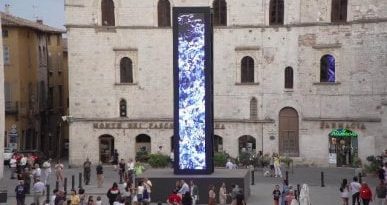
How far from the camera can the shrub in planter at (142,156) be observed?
190 feet

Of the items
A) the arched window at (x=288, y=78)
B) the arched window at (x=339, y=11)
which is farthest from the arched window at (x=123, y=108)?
the arched window at (x=339, y=11)

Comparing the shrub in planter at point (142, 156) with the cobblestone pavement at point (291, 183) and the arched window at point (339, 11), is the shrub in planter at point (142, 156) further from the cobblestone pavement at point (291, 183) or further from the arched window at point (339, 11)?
the arched window at point (339, 11)

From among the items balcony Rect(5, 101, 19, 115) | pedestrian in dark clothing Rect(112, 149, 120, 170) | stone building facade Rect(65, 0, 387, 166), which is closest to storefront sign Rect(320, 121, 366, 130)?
stone building facade Rect(65, 0, 387, 166)

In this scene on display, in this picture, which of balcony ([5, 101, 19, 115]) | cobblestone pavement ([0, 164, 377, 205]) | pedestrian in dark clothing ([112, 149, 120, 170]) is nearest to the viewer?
cobblestone pavement ([0, 164, 377, 205])

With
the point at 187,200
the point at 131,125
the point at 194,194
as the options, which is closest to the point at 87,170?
the point at 194,194

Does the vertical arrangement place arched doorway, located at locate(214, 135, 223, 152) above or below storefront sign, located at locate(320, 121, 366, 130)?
below

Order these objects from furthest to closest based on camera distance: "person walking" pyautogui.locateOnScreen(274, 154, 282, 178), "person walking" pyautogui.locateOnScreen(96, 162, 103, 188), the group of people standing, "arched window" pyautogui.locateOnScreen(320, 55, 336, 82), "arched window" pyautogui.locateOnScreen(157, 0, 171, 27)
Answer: "arched window" pyautogui.locateOnScreen(157, 0, 171, 27)
"arched window" pyautogui.locateOnScreen(320, 55, 336, 82)
"person walking" pyautogui.locateOnScreen(274, 154, 282, 178)
"person walking" pyautogui.locateOnScreen(96, 162, 103, 188)
the group of people standing

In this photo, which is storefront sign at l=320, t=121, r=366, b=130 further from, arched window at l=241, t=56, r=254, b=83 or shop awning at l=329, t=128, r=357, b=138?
arched window at l=241, t=56, r=254, b=83

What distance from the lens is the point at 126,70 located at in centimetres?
6041

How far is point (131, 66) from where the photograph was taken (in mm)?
60250

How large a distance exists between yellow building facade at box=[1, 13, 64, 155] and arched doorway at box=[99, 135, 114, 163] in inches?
318

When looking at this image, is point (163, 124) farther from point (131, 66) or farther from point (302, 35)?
point (302, 35)

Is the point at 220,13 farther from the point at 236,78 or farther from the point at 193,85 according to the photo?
the point at 193,85

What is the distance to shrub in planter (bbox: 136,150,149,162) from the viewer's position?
57969mm
